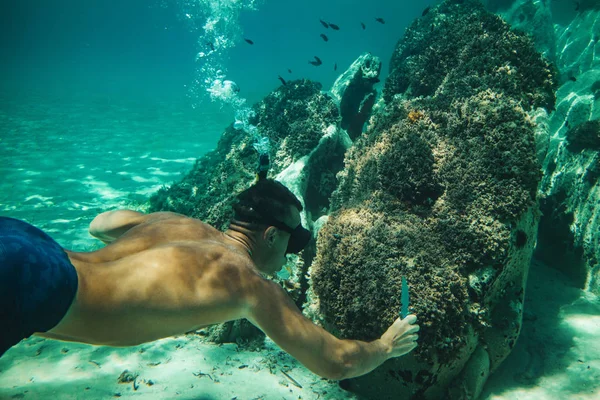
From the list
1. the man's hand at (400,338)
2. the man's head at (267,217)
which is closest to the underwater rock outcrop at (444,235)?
the man's hand at (400,338)

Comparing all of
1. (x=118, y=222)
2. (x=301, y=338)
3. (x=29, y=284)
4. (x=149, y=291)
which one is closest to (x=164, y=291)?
(x=149, y=291)

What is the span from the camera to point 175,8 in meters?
134

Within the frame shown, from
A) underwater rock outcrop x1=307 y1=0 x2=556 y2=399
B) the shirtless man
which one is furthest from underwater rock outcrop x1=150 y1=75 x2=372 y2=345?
the shirtless man

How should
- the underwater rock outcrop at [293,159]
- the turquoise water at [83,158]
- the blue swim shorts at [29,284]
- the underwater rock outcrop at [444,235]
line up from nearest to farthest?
the blue swim shorts at [29,284]
the underwater rock outcrop at [444,235]
the underwater rock outcrop at [293,159]
the turquoise water at [83,158]

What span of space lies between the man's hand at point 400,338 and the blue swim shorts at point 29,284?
224 centimetres

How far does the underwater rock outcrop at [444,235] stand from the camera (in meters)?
3.23

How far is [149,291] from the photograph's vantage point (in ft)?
6.61

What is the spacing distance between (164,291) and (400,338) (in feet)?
6.24

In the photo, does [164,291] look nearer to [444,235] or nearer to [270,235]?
[270,235]

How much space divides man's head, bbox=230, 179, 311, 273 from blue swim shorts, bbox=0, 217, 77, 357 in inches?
52.8

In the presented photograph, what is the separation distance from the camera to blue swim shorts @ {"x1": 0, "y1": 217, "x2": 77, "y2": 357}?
61.7 inches

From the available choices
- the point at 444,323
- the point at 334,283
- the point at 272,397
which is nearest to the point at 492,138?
the point at 444,323

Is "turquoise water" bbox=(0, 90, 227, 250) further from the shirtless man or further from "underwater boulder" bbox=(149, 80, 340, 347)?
the shirtless man

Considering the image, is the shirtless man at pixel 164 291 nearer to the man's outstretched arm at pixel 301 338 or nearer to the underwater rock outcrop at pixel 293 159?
the man's outstretched arm at pixel 301 338
